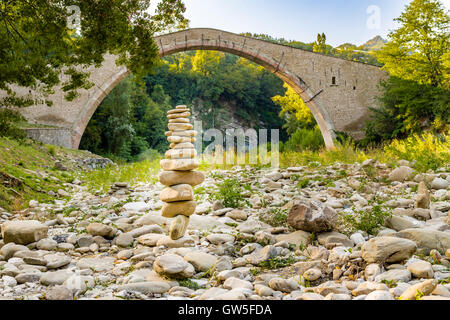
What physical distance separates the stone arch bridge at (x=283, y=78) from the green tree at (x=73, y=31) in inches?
366

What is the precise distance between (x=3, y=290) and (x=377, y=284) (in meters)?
2.59

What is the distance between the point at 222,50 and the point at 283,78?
330cm

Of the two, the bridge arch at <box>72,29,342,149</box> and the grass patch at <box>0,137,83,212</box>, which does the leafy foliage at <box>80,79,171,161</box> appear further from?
the grass patch at <box>0,137,83,212</box>

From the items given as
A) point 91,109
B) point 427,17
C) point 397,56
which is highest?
point 427,17

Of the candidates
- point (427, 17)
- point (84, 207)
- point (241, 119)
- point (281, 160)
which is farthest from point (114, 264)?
point (241, 119)

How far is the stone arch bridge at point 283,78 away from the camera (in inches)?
561

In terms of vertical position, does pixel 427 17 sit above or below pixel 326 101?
above

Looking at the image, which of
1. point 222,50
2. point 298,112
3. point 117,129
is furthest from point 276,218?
point 117,129

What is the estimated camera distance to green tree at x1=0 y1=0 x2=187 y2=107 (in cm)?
452

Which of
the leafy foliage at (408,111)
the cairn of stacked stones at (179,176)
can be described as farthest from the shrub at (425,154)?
the leafy foliage at (408,111)
